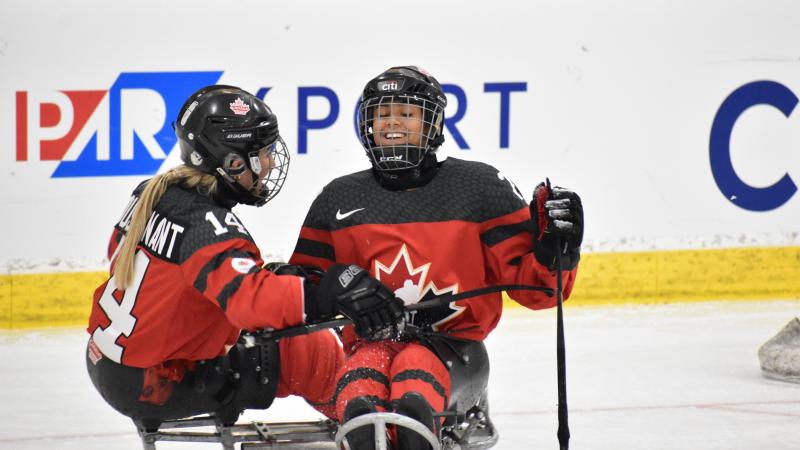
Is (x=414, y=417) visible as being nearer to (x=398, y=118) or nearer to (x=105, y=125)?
(x=398, y=118)

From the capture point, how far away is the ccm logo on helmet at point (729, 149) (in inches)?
216

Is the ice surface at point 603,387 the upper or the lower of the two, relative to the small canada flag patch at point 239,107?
lower

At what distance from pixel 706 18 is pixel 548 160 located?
0.90 m

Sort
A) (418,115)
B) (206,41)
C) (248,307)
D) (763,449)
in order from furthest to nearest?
(206,41) < (763,449) < (418,115) < (248,307)

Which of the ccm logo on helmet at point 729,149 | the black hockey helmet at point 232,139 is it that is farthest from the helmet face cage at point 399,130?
the ccm logo on helmet at point 729,149

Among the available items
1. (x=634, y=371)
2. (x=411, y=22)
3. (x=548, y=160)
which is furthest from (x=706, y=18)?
(x=634, y=371)

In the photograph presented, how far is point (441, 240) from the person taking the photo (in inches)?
112

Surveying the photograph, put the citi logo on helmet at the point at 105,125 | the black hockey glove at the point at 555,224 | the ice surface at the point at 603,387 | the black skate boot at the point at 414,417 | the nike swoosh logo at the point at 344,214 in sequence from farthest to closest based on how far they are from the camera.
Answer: the citi logo on helmet at the point at 105,125, the ice surface at the point at 603,387, the nike swoosh logo at the point at 344,214, the black hockey glove at the point at 555,224, the black skate boot at the point at 414,417

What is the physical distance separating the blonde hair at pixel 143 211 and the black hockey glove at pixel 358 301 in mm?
420

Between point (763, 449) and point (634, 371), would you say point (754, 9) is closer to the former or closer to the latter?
point (634, 371)

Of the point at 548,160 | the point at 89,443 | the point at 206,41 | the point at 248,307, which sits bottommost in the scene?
the point at 89,443

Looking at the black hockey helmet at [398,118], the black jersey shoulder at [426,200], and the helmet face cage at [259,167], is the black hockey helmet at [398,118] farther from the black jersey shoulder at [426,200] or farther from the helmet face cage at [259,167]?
the helmet face cage at [259,167]

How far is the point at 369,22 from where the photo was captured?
5.21 metres

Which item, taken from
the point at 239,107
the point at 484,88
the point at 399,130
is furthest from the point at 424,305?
the point at 484,88
